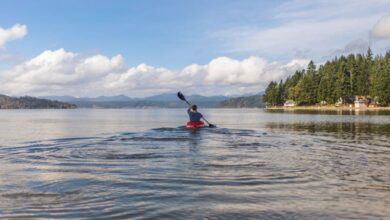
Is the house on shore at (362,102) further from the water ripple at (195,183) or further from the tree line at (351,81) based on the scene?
the water ripple at (195,183)

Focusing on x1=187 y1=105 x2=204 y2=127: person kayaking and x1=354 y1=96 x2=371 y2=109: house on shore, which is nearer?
x1=187 y1=105 x2=204 y2=127: person kayaking

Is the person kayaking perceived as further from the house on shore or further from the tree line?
the house on shore

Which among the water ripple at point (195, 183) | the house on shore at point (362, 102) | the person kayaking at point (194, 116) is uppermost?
the house on shore at point (362, 102)

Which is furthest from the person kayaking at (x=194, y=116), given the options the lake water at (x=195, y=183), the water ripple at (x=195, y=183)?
A: the water ripple at (x=195, y=183)

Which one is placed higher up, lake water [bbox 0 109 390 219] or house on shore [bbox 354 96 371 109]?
house on shore [bbox 354 96 371 109]

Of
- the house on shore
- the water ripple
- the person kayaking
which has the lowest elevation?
the water ripple

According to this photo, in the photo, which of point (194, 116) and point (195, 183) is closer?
point (195, 183)

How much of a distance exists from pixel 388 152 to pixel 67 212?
70.3 feet

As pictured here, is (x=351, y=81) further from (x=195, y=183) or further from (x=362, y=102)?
(x=195, y=183)

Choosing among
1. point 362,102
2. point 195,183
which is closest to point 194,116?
point 195,183

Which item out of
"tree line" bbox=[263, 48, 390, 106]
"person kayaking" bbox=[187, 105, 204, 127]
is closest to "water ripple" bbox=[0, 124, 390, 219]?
"person kayaking" bbox=[187, 105, 204, 127]

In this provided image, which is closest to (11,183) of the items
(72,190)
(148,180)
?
(72,190)

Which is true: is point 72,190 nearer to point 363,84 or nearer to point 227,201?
point 227,201

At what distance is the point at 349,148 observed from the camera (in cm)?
2989
